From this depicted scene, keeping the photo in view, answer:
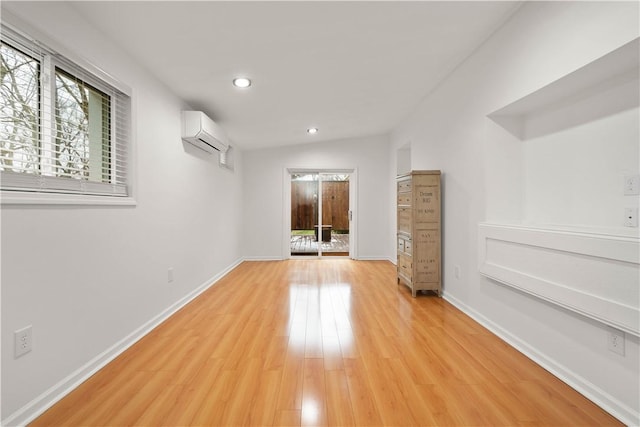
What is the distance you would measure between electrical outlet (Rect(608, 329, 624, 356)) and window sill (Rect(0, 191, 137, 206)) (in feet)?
10.2

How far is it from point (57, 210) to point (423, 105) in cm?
401

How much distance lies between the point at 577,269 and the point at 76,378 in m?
3.04

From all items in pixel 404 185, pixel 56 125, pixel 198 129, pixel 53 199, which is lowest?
pixel 53 199

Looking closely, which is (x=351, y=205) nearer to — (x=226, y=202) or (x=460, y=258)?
(x=226, y=202)

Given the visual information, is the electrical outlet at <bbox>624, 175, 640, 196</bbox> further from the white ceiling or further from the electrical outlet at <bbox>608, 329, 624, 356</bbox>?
the white ceiling

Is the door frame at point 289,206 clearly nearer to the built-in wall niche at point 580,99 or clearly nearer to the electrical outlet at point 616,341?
the built-in wall niche at point 580,99

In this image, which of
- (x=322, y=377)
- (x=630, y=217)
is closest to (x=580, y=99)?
(x=630, y=217)

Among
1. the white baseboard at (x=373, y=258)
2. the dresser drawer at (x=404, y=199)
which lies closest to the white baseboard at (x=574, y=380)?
the dresser drawer at (x=404, y=199)

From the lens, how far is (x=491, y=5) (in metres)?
1.92

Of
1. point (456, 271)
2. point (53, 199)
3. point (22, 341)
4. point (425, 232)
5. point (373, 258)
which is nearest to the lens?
point (22, 341)

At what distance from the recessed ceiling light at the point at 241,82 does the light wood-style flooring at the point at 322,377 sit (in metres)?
2.34

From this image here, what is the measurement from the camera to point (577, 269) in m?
1.56

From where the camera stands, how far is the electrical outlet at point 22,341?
4.29 feet

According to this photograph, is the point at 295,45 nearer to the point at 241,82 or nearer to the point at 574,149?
the point at 241,82
